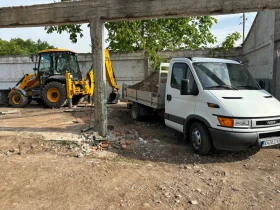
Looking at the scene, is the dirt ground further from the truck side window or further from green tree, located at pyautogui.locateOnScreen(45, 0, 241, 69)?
green tree, located at pyautogui.locateOnScreen(45, 0, 241, 69)

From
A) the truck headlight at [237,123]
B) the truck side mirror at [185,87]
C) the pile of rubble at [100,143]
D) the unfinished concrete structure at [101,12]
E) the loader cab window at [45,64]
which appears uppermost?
the unfinished concrete structure at [101,12]

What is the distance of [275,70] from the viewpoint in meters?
8.04

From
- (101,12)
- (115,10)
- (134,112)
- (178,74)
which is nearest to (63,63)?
(134,112)

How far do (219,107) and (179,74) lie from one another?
1670 mm

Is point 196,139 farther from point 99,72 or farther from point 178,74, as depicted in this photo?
point 99,72

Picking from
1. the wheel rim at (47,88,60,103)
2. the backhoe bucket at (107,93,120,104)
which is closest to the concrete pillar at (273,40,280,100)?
the backhoe bucket at (107,93,120,104)

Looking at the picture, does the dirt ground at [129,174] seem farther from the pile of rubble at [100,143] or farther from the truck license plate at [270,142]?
the truck license plate at [270,142]

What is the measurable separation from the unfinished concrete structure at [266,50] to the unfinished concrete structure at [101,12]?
224cm

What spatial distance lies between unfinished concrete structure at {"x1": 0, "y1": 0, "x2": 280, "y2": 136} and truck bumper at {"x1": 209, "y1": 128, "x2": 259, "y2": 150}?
107 inches

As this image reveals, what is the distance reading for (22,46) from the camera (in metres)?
55.6

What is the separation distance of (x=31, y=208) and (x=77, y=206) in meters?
0.61

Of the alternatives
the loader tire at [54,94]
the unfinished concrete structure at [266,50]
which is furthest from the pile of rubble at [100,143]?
the loader tire at [54,94]

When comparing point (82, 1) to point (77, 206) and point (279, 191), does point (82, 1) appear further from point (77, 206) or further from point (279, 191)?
point (279, 191)

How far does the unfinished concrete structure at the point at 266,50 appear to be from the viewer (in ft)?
25.9
